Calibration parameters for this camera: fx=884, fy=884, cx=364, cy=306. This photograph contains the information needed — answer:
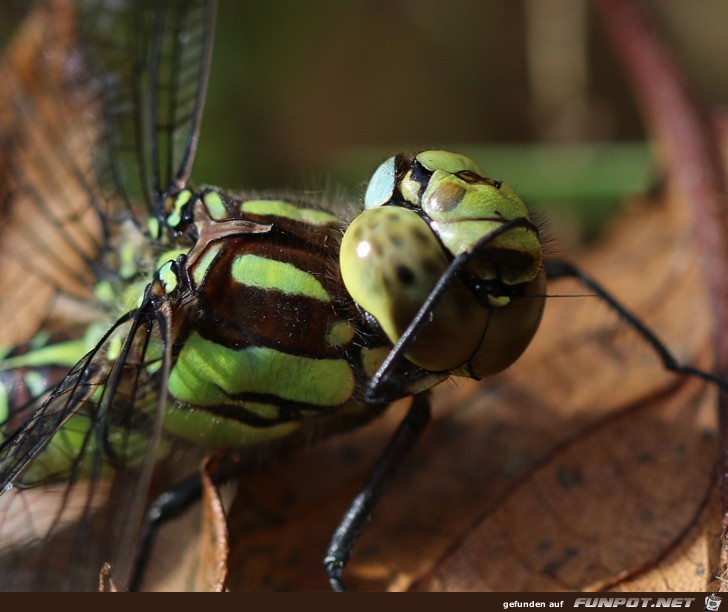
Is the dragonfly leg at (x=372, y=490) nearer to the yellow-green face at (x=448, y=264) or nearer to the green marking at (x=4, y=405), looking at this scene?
the yellow-green face at (x=448, y=264)

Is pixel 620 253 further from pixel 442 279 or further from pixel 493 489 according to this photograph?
pixel 442 279

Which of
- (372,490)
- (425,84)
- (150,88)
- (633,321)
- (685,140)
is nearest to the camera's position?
(372,490)

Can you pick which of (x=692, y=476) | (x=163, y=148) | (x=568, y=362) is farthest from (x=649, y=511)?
(x=163, y=148)

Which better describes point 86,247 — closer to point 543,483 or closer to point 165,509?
point 165,509

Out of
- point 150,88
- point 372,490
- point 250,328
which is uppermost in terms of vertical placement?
point 150,88

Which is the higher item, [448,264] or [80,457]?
[448,264]

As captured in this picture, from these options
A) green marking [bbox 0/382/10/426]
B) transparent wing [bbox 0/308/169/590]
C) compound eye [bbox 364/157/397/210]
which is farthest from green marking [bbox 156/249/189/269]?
green marking [bbox 0/382/10/426]

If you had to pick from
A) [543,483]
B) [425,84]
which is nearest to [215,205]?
[543,483]
